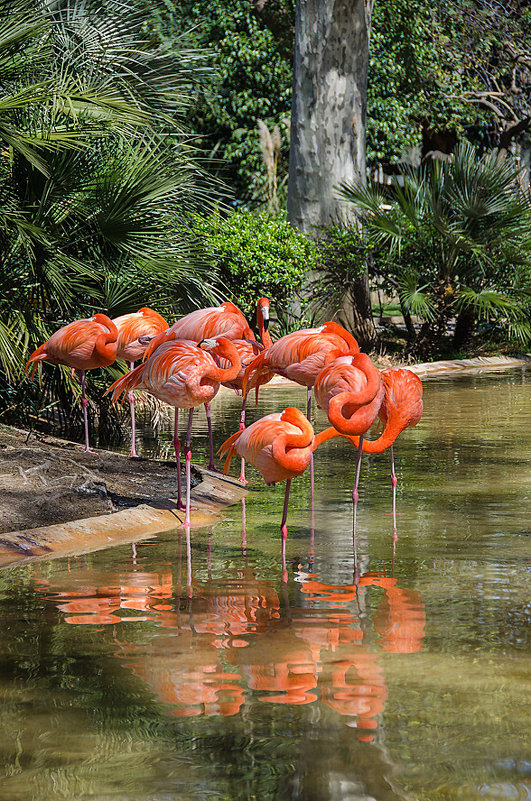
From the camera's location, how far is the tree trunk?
1772cm

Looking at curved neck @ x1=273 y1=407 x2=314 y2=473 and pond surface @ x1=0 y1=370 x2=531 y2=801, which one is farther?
curved neck @ x1=273 y1=407 x2=314 y2=473

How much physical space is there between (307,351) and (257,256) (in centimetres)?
936

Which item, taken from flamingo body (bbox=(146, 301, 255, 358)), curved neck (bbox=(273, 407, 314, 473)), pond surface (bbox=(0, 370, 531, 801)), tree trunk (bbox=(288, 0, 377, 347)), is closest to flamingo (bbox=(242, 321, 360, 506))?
pond surface (bbox=(0, 370, 531, 801))

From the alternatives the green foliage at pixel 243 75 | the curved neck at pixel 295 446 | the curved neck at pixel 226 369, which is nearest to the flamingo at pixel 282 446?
the curved neck at pixel 295 446

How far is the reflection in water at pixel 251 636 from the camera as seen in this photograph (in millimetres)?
3260

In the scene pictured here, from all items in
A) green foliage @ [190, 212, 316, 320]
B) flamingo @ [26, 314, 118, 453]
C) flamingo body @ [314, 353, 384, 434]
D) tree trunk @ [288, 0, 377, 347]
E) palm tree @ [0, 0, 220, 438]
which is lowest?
flamingo body @ [314, 353, 384, 434]

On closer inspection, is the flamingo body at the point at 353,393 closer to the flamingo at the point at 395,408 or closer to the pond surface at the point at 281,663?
the flamingo at the point at 395,408

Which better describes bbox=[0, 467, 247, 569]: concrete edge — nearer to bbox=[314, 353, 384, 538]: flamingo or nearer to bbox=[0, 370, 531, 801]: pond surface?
bbox=[0, 370, 531, 801]: pond surface

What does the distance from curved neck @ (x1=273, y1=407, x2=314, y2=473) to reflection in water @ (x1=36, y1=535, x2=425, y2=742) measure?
54 centimetres

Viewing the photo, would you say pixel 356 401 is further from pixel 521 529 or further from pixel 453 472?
pixel 453 472

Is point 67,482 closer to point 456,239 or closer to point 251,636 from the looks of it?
point 251,636

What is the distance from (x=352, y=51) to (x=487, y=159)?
11.1 feet

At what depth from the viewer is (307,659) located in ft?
11.8

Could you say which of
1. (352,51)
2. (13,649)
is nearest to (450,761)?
(13,649)
